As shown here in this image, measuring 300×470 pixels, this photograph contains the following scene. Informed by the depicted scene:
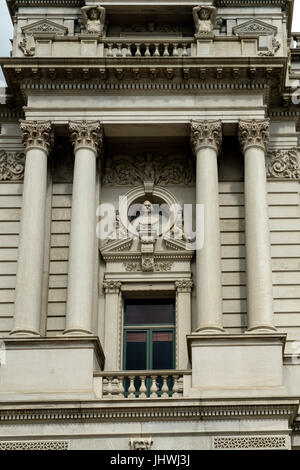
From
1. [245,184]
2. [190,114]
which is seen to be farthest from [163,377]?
[190,114]

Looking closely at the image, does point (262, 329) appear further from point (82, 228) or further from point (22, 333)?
point (22, 333)

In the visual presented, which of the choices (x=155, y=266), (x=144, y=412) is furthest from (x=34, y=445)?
(x=155, y=266)

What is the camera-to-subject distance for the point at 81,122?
3083 centimetres

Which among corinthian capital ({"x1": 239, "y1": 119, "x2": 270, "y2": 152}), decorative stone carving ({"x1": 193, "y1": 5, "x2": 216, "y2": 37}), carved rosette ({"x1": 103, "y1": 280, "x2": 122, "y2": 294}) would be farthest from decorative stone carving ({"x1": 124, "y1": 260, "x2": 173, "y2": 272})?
decorative stone carving ({"x1": 193, "y1": 5, "x2": 216, "y2": 37})

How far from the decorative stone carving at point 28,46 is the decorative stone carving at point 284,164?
27.0 ft

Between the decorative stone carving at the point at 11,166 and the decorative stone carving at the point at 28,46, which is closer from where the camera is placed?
the decorative stone carving at the point at 11,166

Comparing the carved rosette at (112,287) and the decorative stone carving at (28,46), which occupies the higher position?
the decorative stone carving at (28,46)

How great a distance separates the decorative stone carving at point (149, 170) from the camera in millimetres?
31891

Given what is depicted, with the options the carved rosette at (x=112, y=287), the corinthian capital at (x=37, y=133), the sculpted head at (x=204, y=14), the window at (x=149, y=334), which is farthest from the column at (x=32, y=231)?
the sculpted head at (x=204, y=14)

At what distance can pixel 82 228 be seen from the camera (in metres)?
29.2

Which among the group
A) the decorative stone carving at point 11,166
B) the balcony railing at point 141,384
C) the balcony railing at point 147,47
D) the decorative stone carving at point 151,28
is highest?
the decorative stone carving at point 151,28

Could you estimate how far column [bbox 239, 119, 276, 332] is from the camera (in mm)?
28109

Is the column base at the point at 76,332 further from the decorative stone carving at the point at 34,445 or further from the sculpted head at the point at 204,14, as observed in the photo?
the sculpted head at the point at 204,14

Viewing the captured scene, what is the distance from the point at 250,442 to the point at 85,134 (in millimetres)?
10598
